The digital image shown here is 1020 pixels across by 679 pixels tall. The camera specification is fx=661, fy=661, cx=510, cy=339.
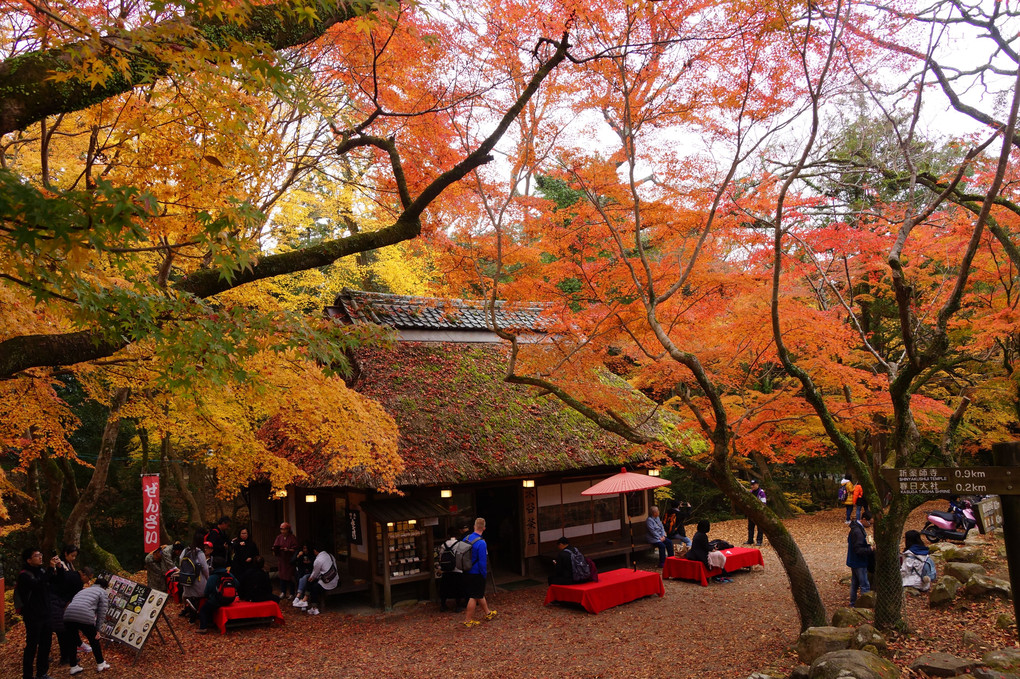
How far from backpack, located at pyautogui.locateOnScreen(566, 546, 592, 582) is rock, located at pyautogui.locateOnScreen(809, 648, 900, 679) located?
16.2 feet

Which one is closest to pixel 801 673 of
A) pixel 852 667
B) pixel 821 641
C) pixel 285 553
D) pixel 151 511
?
pixel 821 641

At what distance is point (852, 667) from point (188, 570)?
30.2ft

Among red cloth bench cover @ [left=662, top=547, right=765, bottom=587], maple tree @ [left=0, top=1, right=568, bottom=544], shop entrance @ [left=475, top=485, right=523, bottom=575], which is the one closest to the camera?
maple tree @ [left=0, top=1, right=568, bottom=544]

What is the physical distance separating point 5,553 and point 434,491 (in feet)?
43.5

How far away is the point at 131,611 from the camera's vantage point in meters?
8.58

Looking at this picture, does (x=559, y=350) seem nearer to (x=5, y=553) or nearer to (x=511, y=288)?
(x=511, y=288)

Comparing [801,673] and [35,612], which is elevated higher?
[35,612]

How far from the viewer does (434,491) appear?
11930mm

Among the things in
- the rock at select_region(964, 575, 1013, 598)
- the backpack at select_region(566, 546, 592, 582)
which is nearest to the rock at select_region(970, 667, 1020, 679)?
the rock at select_region(964, 575, 1013, 598)

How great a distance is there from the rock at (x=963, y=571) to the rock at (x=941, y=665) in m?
3.72

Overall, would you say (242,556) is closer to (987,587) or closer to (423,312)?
(423,312)

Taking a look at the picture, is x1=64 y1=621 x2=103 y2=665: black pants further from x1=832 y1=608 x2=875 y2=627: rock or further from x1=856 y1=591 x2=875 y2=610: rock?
x1=856 y1=591 x2=875 y2=610: rock

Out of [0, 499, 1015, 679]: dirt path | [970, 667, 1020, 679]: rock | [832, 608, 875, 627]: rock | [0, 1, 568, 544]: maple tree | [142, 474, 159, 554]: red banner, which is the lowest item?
[0, 499, 1015, 679]: dirt path

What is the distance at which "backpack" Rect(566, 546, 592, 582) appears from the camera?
429 inches
